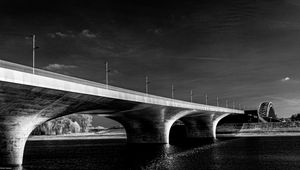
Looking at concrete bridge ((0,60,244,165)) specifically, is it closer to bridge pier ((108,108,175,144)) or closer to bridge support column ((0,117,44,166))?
bridge support column ((0,117,44,166))

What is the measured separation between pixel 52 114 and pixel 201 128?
255 ft

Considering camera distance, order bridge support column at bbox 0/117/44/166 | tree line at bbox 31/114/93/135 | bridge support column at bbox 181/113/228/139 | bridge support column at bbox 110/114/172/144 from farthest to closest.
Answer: tree line at bbox 31/114/93/135 → bridge support column at bbox 181/113/228/139 → bridge support column at bbox 110/114/172/144 → bridge support column at bbox 0/117/44/166

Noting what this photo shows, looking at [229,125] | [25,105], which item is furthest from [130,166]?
[229,125]

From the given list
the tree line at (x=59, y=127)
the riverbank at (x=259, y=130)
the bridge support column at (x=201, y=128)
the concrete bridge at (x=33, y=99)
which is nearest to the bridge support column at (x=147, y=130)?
the concrete bridge at (x=33, y=99)

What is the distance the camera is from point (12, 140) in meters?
36.5

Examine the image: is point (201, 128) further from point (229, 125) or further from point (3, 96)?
point (3, 96)

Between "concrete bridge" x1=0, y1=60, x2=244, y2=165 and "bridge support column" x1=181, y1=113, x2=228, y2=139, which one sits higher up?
"concrete bridge" x1=0, y1=60, x2=244, y2=165

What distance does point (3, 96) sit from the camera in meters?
29.5

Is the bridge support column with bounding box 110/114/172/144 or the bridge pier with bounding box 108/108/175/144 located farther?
the bridge support column with bounding box 110/114/172/144

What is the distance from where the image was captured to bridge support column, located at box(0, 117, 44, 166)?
1419 inches

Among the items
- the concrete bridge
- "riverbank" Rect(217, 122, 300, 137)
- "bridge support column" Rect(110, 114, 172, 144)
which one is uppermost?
the concrete bridge

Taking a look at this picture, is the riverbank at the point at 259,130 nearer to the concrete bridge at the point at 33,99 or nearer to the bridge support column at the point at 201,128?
the bridge support column at the point at 201,128

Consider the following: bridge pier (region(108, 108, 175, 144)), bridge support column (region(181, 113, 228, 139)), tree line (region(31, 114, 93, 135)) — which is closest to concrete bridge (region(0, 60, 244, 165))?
bridge pier (region(108, 108, 175, 144))

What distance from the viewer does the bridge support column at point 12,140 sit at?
36.0 m
